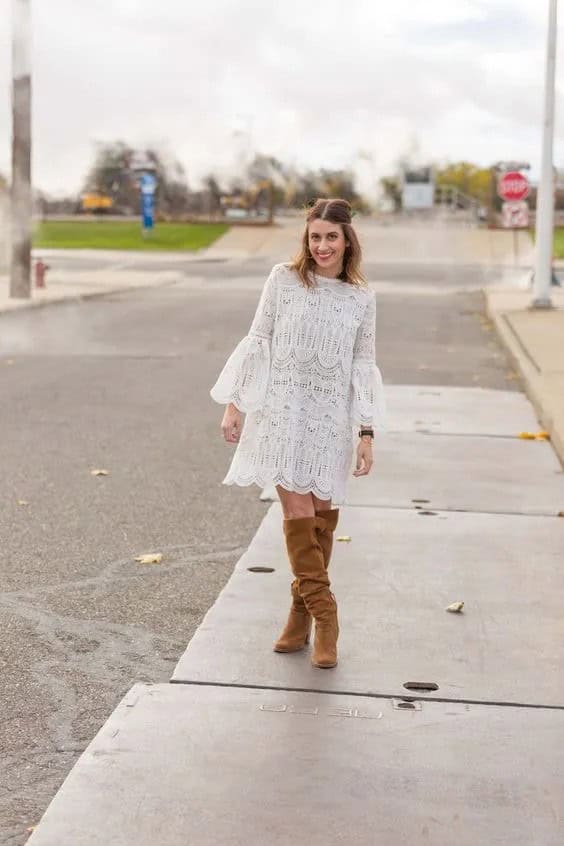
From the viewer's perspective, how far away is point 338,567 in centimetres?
691

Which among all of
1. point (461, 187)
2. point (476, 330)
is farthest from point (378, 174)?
point (461, 187)

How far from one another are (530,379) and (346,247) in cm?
889

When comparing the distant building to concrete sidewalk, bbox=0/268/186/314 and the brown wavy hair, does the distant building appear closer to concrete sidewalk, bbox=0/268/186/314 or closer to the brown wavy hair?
concrete sidewalk, bbox=0/268/186/314

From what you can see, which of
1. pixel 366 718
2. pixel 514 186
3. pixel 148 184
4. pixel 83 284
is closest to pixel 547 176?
pixel 83 284

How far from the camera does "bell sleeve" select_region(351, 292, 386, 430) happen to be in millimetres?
5477

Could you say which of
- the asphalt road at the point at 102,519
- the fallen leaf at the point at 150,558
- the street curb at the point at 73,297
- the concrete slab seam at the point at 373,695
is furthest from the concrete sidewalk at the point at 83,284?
the concrete slab seam at the point at 373,695

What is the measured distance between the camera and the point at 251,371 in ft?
18.0

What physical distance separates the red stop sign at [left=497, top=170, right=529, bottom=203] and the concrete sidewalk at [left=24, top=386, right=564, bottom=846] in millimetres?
32116

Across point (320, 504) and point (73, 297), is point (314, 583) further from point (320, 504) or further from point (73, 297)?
point (73, 297)

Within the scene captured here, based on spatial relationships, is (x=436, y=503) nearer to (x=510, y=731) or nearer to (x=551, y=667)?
(x=551, y=667)

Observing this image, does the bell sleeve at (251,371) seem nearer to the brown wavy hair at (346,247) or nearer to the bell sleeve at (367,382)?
the brown wavy hair at (346,247)

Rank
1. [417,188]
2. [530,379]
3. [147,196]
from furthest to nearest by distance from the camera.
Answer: [417,188], [147,196], [530,379]

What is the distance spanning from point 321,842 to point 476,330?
1914 cm

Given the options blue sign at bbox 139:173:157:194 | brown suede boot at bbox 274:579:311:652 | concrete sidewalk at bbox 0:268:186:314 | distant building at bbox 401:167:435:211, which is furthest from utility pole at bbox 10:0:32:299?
distant building at bbox 401:167:435:211
